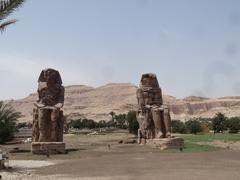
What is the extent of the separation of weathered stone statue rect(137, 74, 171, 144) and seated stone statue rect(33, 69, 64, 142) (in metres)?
6.54

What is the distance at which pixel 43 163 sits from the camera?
20.7 metres

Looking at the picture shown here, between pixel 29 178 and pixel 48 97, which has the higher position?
pixel 48 97

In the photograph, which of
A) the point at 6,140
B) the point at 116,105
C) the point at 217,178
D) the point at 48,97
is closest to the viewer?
the point at 217,178

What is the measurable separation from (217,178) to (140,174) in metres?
2.62

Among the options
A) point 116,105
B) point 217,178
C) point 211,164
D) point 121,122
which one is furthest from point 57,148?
point 116,105

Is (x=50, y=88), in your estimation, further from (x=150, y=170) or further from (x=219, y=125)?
(x=219, y=125)

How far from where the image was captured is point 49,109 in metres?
26.9

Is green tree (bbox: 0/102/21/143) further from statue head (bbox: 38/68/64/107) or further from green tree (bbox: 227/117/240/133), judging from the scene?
green tree (bbox: 227/117/240/133)

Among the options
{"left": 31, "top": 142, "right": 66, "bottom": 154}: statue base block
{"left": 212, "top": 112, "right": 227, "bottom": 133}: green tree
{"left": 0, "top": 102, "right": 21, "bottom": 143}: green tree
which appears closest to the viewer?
{"left": 31, "top": 142, "right": 66, "bottom": 154}: statue base block

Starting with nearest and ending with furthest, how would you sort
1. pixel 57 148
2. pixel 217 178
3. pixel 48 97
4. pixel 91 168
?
pixel 217 178 → pixel 91 168 → pixel 57 148 → pixel 48 97

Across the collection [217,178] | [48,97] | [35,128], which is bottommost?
[217,178]

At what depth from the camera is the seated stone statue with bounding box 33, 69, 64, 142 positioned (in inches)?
1047

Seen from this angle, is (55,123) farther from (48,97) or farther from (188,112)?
(188,112)

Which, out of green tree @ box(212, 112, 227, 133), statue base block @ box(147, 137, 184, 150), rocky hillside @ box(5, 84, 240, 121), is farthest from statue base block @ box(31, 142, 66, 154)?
rocky hillside @ box(5, 84, 240, 121)
